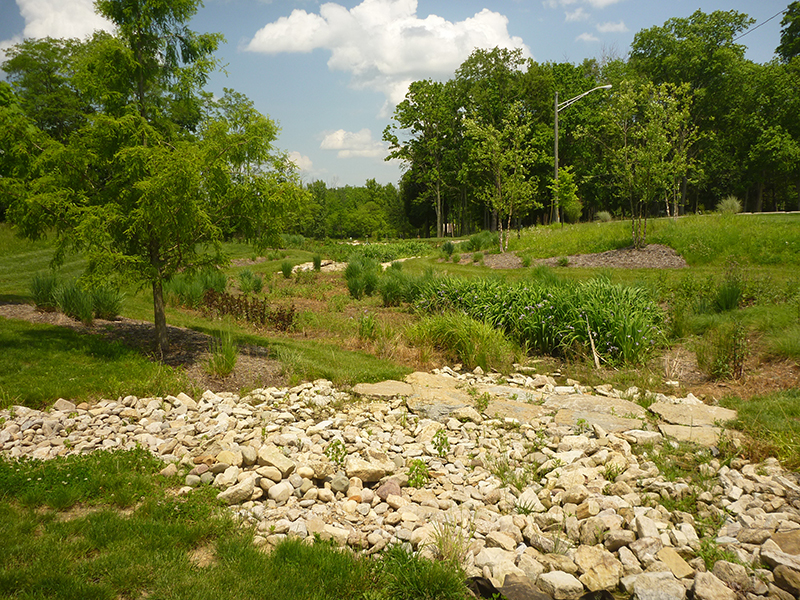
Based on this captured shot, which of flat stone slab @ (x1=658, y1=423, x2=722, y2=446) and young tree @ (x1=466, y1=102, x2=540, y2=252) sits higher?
young tree @ (x1=466, y1=102, x2=540, y2=252)

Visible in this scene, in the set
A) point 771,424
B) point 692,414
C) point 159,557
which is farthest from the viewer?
point 692,414

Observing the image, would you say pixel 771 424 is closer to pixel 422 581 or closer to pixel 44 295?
pixel 422 581

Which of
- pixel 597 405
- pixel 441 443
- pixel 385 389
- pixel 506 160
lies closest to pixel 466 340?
pixel 385 389

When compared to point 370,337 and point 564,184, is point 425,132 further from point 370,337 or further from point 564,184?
point 370,337

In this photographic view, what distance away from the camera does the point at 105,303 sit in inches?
318

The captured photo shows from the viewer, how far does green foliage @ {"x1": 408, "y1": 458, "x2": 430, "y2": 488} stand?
→ 12.6 ft

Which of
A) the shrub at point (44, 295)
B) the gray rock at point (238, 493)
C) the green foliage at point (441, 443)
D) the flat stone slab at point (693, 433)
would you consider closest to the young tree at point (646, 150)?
the flat stone slab at point (693, 433)

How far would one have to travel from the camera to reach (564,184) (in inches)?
939

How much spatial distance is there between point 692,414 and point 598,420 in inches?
36.9

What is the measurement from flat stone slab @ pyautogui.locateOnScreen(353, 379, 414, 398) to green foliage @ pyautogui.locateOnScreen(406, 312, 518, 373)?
58.0 inches

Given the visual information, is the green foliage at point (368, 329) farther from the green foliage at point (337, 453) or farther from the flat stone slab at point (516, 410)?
the green foliage at point (337, 453)

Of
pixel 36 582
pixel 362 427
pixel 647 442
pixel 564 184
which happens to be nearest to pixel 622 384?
pixel 647 442

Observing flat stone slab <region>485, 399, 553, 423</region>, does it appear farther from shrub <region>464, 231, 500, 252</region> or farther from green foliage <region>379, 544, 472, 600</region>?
shrub <region>464, 231, 500, 252</region>

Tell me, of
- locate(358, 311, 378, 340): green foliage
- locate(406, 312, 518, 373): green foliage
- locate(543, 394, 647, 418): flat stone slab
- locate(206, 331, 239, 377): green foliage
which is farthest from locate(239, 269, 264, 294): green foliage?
locate(543, 394, 647, 418): flat stone slab
